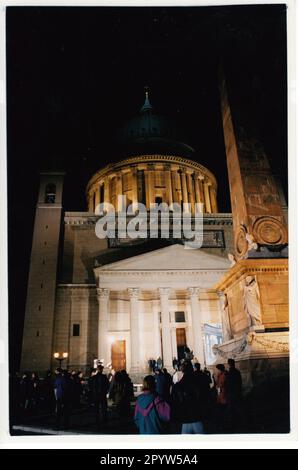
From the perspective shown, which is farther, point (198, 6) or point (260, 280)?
point (260, 280)

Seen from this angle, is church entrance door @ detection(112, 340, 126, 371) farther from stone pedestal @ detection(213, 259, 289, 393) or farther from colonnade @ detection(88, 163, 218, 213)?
stone pedestal @ detection(213, 259, 289, 393)

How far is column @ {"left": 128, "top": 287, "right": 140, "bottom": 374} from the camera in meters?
21.2

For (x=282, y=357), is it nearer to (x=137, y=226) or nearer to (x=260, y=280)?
(x=260, y=280)

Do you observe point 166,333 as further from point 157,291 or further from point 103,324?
point 103,324

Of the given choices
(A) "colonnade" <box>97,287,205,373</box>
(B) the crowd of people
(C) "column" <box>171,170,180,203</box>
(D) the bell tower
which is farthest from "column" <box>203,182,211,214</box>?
(B) the crowd of people

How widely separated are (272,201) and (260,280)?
2.40 meters

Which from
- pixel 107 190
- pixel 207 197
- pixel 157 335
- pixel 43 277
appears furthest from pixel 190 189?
pixel 43 277

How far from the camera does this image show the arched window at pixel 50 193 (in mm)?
31408

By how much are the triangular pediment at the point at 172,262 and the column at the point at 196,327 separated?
1545 millimetres

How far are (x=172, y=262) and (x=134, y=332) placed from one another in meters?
5.07

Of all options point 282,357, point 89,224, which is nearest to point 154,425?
point 282,357

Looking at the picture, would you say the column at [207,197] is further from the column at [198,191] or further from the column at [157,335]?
the column at [157,335]

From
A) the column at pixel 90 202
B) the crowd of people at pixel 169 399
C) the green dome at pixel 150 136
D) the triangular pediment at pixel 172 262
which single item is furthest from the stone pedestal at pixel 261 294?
the green dome at pixel 150 136

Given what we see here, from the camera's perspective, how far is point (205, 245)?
2961cm
